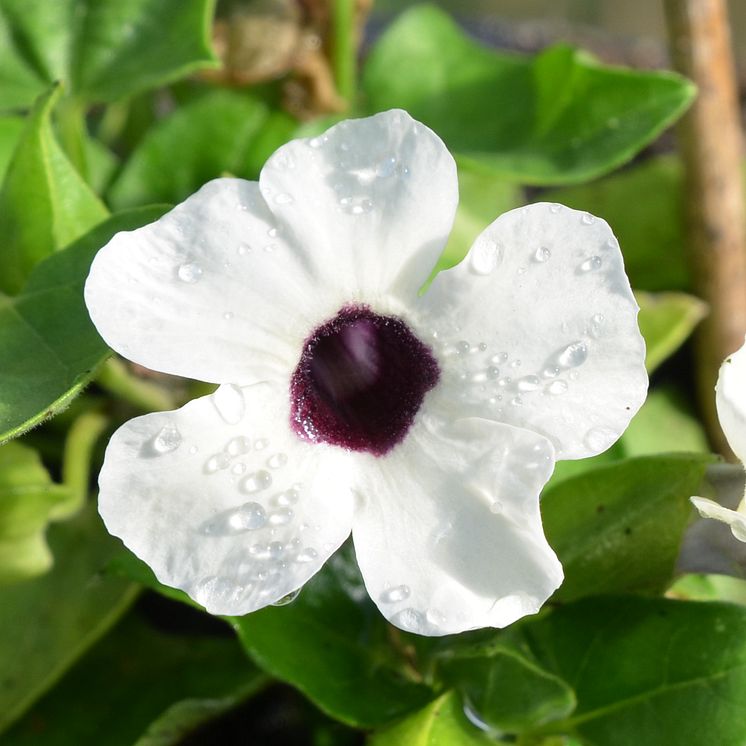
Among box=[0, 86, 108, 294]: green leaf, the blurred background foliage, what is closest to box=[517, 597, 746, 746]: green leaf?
the blurred background foliage

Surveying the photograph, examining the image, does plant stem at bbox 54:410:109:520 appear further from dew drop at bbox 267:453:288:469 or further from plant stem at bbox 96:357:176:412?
dew drop at bbox 267:453:288:469

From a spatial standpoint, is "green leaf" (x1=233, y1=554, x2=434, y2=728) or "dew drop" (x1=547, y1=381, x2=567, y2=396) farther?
"green leaf" (x1=233, y1=554, x2=434, y2=728)

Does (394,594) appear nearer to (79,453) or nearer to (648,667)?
(648,667)

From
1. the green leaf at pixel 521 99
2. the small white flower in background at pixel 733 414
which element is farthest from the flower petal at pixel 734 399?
the green leaf at pixel 521 99

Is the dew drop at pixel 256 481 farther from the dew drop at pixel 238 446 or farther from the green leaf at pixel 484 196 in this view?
the green leaf at pixel 484 196

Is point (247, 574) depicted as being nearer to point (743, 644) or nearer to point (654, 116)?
point (743, 644)

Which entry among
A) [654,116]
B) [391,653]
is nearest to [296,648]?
[391,653]
